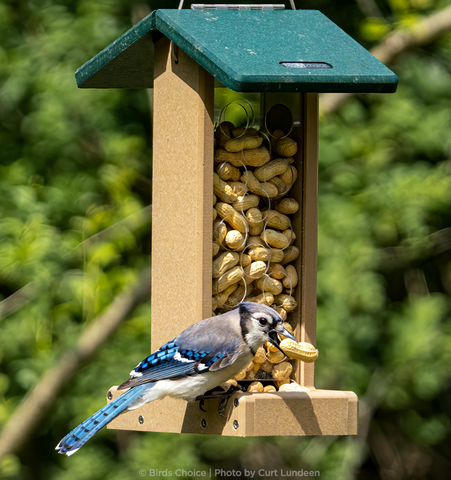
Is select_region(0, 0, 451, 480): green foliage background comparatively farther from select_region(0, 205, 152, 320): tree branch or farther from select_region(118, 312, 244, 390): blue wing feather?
select_region(118, 312, 244, 390): blue wing feather

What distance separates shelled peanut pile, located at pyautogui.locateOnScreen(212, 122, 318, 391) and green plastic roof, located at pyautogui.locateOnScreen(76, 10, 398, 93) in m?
0.38

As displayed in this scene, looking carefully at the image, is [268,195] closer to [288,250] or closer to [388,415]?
[288,250]

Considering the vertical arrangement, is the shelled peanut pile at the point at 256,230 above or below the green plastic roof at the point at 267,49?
below

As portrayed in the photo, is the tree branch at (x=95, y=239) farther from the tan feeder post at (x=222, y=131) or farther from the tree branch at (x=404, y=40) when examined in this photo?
the tan feeder post at (x=222, y=131)

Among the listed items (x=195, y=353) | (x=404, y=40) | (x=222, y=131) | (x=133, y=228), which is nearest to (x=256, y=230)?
(x=222, y=131)

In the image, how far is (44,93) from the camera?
19.0 feet

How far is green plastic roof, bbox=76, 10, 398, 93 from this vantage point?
2775 mm

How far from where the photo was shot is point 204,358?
115 inches

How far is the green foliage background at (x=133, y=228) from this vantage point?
558 cm

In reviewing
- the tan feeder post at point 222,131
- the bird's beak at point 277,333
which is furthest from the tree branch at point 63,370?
the bird's beak at point 277,333

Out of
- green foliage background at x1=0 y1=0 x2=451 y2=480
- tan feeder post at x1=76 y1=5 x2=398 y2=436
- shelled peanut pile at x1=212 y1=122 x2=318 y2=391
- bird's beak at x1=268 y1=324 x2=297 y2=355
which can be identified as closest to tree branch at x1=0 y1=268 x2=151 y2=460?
green foliage background at x1=0 y1=0 x2=451 y2=480

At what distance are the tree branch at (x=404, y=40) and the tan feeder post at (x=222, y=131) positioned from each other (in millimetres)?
2513

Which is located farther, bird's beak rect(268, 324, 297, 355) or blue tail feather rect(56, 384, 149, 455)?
bird's beak rect(268, 324, 297, 355)

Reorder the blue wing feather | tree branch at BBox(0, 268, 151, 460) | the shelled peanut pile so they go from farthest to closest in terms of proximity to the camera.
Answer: tree branch at BBox(0, 268, 151, 460) < the shelled peanut pile < the blue wing feather
